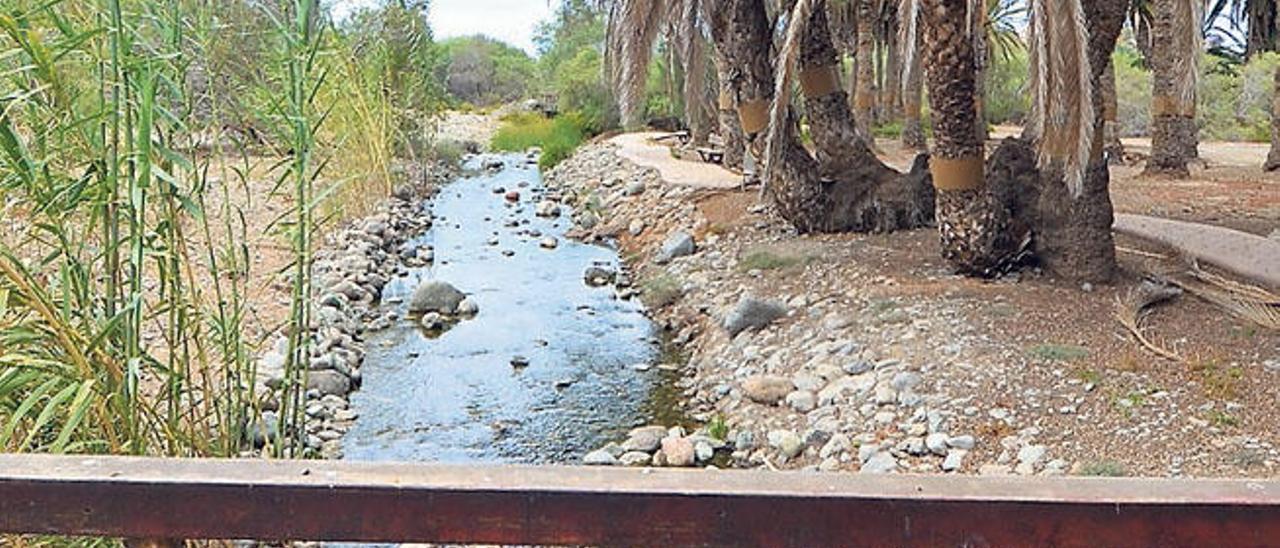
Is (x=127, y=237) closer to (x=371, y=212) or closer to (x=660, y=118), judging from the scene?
(x=371, y=212)

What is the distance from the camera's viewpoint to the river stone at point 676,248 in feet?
35.7

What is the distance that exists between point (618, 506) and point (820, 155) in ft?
29.5

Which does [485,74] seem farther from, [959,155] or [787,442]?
[787,442]

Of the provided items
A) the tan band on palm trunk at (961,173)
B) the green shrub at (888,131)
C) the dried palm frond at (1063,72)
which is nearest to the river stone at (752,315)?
the tan band on palm trunk at (961,173)

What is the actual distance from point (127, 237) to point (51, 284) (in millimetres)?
427

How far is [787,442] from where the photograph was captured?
5.91 metres

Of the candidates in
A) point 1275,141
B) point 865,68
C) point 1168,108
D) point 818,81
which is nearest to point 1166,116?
point 1168,108

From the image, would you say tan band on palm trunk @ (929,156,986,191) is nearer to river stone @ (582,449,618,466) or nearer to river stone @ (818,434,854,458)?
river stone @ (818,434,854,458)

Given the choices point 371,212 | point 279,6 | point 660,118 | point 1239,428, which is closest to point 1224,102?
point 660,118

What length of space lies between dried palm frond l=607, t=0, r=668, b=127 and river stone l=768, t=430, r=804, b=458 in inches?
171

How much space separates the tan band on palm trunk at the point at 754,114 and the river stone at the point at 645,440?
14.5 ft

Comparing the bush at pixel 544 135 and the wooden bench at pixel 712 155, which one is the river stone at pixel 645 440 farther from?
the bush at pixel 544 135

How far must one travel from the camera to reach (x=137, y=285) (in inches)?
114

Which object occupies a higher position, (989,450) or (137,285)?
(137,285)
